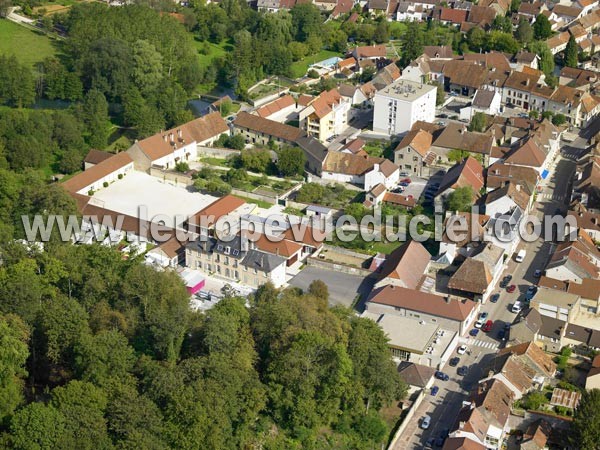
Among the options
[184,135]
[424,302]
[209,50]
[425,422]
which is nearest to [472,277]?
[424,302]

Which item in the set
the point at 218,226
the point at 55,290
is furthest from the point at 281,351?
the point at 218,226

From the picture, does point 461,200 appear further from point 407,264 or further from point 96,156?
point 96,156

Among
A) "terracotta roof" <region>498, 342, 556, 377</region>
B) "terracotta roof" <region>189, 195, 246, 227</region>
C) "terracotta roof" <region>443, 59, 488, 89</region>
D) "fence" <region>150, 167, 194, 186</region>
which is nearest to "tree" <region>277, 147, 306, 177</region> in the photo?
"terracotta roof" <region>189, 195, 246, 227</region>

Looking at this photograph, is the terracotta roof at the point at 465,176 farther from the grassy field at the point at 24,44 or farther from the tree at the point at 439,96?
the grassy field at the point at 24,44

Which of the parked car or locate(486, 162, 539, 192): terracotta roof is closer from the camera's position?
the parked car

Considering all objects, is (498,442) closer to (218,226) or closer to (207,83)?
(218,226)

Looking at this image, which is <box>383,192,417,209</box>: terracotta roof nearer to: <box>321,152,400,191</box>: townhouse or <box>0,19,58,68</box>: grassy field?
<box>321,152,400,191</box>: townhouse
